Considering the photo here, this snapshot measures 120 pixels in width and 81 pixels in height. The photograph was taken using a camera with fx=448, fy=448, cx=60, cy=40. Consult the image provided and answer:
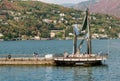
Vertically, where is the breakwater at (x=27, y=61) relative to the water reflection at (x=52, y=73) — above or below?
above

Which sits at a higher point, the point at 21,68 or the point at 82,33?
the point at 82,33

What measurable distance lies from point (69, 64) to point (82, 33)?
34.7 feet

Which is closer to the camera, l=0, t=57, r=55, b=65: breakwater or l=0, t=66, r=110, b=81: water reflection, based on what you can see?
l=0, t=66, r=110, b=81: water reflection

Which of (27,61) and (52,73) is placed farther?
(27,61)

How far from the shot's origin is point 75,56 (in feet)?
331

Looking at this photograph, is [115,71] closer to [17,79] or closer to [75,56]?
[75,56]

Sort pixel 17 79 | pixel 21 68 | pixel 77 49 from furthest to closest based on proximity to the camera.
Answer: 1. pixel 77 49
2. pixel 21 68
3. pixel 17 79

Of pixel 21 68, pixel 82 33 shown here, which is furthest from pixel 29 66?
pixel 82 33

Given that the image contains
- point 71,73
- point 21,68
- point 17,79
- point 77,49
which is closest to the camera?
point 17,79

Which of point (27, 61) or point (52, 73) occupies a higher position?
point (27, 61)

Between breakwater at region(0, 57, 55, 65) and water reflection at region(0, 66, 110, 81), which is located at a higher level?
breakwater at region(0, 57, 55, 65)

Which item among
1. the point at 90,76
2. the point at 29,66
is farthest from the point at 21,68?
the point at 90,76

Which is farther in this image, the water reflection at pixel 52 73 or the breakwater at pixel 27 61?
the breakwater at pixel 27 61

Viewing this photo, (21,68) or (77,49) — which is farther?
(77,49)
